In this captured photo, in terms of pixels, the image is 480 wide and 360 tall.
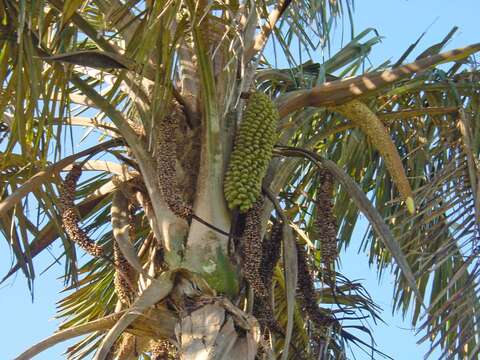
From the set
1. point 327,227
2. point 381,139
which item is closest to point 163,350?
point 327,227

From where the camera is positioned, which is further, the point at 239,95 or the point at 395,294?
the point at 395,294

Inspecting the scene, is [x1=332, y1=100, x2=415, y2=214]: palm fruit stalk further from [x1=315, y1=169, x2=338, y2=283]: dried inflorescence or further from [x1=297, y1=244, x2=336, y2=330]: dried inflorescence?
[x1=297, y1=244, x2=336, y2=330]: dried inflorescence

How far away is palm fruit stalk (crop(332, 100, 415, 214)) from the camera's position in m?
4.66

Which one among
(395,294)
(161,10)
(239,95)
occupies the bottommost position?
(395,294)

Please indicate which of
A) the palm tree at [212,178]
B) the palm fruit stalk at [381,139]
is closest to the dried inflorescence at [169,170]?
the palm tree at [212,178]

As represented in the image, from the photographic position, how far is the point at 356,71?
6484mm

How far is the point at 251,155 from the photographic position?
14.8 ft

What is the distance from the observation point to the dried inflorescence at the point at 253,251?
4.30 meters

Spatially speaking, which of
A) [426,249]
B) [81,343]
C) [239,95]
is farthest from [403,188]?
[81,343]

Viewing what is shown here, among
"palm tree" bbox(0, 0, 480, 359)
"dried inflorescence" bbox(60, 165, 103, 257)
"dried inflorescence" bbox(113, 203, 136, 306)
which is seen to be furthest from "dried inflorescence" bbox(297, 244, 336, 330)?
"dried inflorescence" bbox(60, 165, 103, 257)

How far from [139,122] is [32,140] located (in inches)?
27.1

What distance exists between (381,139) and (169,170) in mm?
1074

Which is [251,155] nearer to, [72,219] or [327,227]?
[327,227]

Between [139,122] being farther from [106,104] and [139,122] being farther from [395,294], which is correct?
[395,294]
